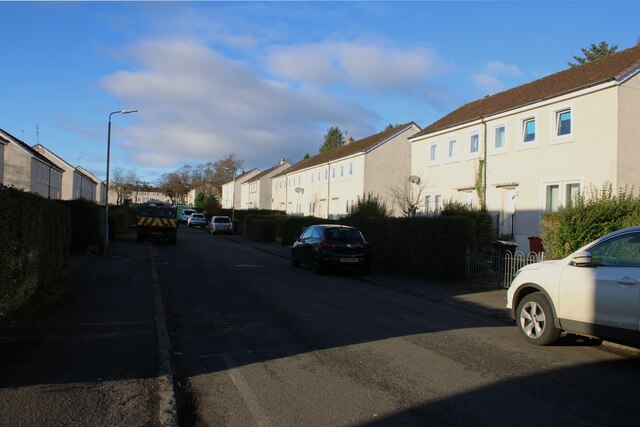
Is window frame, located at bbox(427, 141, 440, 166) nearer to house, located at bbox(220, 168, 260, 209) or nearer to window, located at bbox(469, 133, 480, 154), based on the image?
window, located at bbox(469, 133, 480, 154)

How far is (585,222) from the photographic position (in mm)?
11711

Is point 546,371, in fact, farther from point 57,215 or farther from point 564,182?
point 564,182

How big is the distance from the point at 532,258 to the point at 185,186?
107235 mm

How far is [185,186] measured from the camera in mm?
114312

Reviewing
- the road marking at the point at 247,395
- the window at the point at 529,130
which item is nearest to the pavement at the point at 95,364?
the road marking at the point at 247,395

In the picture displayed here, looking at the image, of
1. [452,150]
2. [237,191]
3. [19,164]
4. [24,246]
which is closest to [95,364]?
[24,246]

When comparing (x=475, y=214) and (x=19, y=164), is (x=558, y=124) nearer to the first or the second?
(x=475, y=214)

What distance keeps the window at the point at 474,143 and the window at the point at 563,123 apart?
4.93m

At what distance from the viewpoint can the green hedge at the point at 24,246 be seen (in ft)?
23.7

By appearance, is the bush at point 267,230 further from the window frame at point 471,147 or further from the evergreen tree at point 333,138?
the evergreen tree at point 333,138

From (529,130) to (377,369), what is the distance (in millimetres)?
18519

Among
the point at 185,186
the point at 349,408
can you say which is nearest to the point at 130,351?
the point at 349,408

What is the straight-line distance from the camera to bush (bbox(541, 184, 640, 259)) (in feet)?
37.4

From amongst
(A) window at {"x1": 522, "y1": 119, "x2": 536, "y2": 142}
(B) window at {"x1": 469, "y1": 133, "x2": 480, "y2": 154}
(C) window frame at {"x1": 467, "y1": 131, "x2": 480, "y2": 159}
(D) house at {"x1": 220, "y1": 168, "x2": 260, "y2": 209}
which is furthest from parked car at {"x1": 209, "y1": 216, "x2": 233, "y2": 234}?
(D) house at {"x1": 220, "y1": 168, "x2": 260, "y2": 209}
